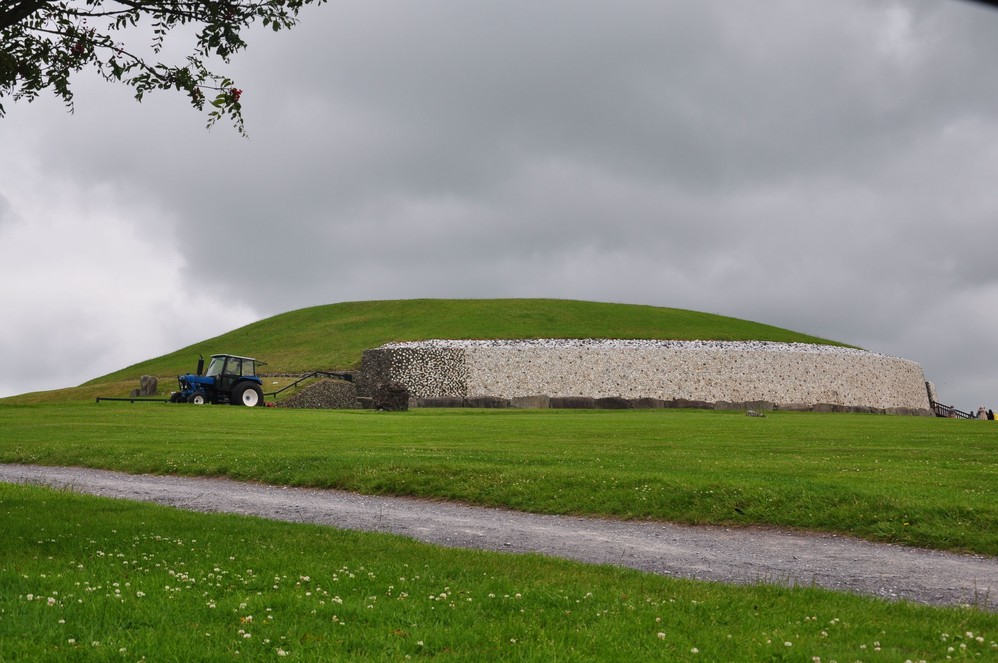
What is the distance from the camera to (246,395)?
5466cm

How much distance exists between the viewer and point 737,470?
70.0ft

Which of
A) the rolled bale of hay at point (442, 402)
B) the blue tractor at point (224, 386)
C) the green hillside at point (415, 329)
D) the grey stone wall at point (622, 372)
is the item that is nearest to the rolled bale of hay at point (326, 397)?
the rolled bale of hay at point (442, 402)

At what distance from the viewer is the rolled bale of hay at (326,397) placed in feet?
207

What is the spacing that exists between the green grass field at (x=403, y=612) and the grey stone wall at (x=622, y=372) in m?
61.1

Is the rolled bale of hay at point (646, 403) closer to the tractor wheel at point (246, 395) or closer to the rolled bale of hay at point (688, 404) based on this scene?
the rolled bale of hay at point (688, 404)

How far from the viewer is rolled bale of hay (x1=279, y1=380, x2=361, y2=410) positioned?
6316cm

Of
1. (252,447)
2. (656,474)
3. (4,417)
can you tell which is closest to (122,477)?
(252,447)

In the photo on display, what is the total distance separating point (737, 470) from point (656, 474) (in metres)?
2.58

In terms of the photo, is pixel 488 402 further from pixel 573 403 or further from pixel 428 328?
pixel 428 328

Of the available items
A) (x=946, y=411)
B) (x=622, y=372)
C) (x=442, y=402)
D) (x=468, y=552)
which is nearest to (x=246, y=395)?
(x=442, y=402)

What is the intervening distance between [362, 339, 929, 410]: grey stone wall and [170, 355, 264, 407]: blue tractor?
2021 centimetres

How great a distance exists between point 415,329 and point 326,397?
24869 millimetres

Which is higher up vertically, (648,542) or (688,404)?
(688,404)

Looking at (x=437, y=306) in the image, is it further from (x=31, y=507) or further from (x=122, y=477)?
(x=31, y=507)
